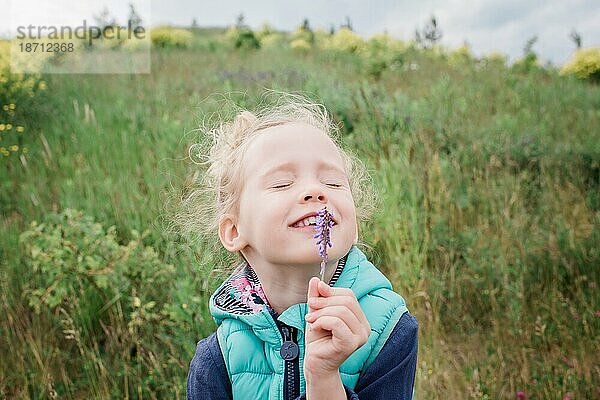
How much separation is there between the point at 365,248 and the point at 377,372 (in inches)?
82.5

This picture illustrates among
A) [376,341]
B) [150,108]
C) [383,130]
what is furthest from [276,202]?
[150,108]

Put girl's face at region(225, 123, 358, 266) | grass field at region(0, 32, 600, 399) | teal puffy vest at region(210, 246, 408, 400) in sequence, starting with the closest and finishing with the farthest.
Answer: girl's face at region(225, 123, 358, 266) → teal puffy vest at region(210, 246, 408, 400) → grass field at region(0, 32, 600, 399)

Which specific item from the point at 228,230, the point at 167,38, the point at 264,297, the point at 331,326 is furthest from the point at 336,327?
the point at 167,38

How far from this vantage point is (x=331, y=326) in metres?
1.39

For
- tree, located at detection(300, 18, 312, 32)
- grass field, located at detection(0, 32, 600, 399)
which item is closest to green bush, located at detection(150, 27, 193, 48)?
tree, located at detection(300, 18, 312, 32)

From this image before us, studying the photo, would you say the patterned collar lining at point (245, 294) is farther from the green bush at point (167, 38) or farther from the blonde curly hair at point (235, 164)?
the green bush at point (167, 38)

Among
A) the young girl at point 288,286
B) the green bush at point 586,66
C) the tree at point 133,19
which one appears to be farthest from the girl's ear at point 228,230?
the green bush at point 586,66

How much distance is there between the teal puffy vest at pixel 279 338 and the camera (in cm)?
169

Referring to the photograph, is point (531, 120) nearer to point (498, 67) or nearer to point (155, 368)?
point (498, 67)

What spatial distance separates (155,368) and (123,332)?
13.6 inches

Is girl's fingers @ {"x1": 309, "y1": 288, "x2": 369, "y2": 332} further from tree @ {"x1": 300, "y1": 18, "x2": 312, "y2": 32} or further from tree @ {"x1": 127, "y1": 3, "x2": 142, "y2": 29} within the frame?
tree @ {"x1": 300, "y1": 18, "x2": 312, "y2": 32}

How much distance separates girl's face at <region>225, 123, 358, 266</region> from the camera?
1.58m

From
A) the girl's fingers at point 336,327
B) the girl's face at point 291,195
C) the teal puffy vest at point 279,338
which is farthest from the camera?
the teal puffy vest at point 279,338

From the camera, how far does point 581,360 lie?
3.30 metres
